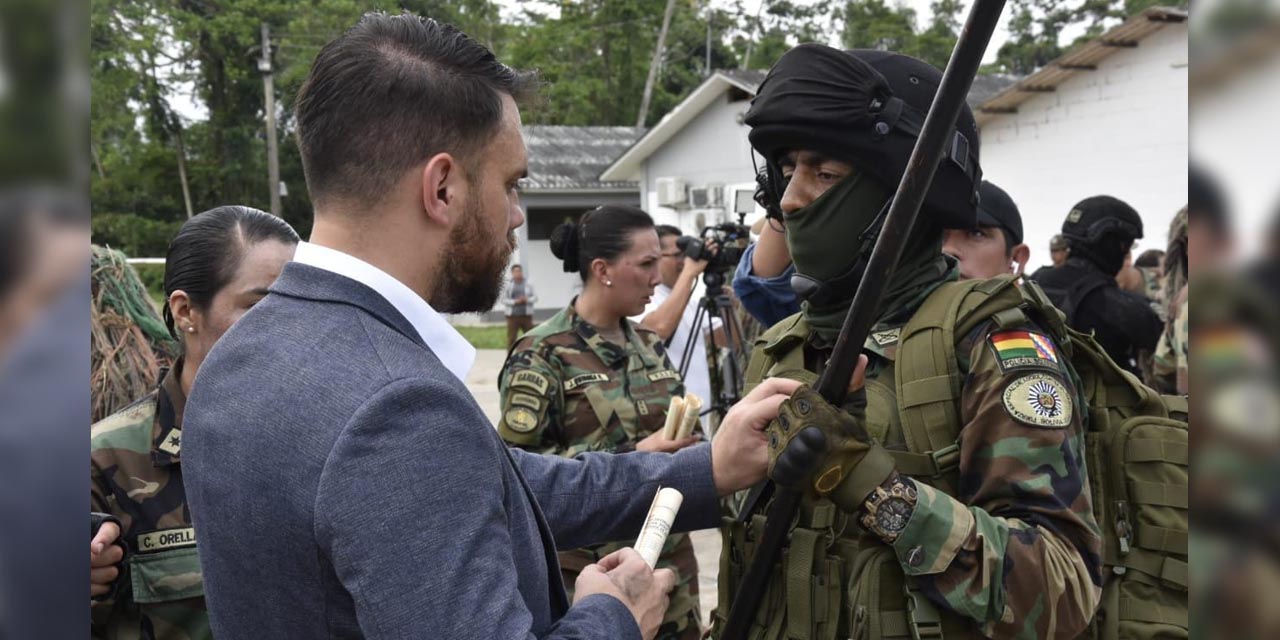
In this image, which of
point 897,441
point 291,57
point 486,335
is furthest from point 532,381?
point 291,57

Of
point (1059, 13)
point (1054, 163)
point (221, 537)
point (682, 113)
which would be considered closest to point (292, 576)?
point (221, 537)

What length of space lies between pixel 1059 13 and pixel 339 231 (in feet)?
140

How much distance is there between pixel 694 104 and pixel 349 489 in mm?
20770

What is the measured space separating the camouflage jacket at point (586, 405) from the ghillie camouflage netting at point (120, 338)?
4.11 ft

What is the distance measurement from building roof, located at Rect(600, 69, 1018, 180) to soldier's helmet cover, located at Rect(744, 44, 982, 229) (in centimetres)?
1657

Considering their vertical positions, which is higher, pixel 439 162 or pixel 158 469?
pixel 439 162

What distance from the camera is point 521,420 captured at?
387 centimetres

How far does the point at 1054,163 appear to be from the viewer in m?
13.6

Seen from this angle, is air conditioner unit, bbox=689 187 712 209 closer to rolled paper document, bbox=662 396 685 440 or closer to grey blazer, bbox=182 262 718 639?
rolled paper document, bbox=662 396 685 440

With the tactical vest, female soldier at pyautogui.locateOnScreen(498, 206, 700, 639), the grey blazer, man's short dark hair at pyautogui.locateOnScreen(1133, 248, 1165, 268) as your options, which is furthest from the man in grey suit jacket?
man's short dark hair at pyautogui.locateOnScreen(1133, 248, 1165, 268)

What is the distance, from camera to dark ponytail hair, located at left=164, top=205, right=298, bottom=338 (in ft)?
8.84

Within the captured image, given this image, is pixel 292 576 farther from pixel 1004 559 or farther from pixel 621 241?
pixel 621 241

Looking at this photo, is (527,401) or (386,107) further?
(527,401)

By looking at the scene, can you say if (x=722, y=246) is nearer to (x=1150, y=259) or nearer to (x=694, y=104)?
(x=1150, y=259)
